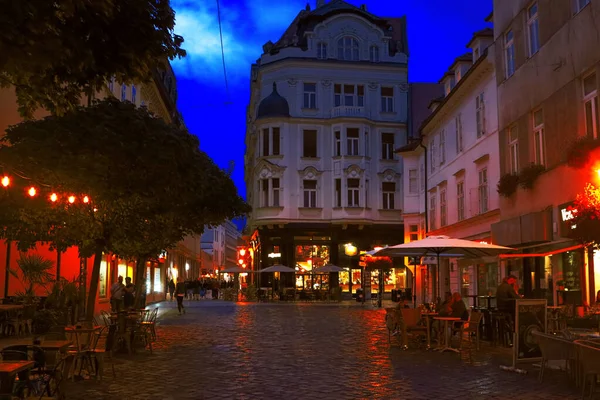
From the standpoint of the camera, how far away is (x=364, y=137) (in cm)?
4831

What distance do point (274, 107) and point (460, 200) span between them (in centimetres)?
2047

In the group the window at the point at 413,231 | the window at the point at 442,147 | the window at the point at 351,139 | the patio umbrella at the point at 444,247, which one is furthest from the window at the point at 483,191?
the window at the point at 351,139

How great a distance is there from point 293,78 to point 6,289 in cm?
3167

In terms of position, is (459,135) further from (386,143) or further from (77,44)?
(77,44)

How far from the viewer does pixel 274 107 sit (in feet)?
156

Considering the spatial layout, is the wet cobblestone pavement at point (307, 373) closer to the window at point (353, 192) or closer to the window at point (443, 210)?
the window at point (443, 210)

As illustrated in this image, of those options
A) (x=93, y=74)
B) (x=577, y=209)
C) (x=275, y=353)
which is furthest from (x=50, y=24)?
(x=577, y=209)

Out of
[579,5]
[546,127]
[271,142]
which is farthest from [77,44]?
[271,142]

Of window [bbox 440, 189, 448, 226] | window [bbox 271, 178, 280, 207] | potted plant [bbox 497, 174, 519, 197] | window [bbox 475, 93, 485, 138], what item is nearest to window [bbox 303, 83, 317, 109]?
window [bbox 271, 178, 280, 207]

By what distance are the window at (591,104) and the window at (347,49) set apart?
33597 millimetres

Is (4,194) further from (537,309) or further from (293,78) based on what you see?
(293,78)

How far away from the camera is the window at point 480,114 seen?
87.7 ft

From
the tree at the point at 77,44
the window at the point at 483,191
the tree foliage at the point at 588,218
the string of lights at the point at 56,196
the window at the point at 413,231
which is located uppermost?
the window at the point at 483,191

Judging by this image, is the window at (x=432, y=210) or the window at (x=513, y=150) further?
the window at (x=432, y=210)
